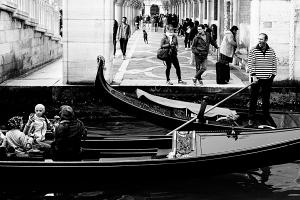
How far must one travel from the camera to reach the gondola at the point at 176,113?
8.56m

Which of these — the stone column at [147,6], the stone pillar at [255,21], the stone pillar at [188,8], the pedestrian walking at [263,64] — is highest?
the stone column at [147,6]

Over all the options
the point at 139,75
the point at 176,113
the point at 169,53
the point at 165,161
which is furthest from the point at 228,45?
the point at 165,161

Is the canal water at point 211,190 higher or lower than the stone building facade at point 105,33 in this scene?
lower

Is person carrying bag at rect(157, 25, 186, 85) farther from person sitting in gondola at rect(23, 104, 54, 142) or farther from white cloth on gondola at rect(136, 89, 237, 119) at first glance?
person sitting in gondola at rect(23, 104, 54, 142)

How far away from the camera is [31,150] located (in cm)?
707

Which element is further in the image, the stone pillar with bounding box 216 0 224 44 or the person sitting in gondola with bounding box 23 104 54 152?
the stone pillar with bounding box 216 0 224 44

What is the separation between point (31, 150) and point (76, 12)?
500cm

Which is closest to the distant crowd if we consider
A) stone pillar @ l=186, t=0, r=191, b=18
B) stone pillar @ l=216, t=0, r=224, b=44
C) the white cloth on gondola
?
the white cloth on gondola

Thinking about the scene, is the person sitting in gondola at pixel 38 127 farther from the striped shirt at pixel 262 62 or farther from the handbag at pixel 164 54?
the handbag at pixel 164 54

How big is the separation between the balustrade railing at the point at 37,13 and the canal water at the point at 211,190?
5.17 m

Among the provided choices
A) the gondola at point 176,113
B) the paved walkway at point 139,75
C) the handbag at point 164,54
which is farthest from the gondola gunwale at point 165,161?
the handbag at point 164,54

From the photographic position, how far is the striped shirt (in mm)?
9289

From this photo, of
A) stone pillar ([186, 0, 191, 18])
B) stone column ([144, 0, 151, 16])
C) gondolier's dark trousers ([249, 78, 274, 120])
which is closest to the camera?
gondolier's dark trousers ([249, 78, 274, 120])

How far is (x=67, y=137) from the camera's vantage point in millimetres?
6559
